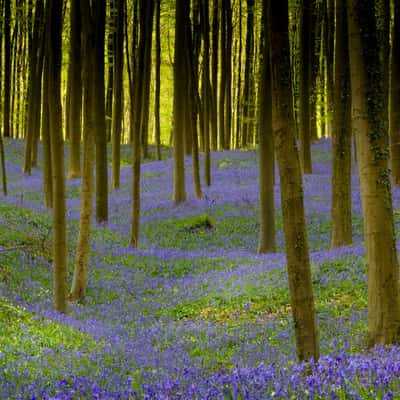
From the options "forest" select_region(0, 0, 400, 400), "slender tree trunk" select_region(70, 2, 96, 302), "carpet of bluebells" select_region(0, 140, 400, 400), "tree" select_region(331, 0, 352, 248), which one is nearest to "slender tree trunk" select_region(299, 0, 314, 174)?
"forest" select_region(0, 0, 400, 400)

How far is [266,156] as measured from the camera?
17.4 m

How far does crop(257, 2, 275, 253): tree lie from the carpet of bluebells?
3.23 ft

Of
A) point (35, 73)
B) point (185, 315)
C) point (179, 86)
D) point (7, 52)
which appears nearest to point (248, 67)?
point (35, 73)

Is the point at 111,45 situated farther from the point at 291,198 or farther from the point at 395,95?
the point at 291,198

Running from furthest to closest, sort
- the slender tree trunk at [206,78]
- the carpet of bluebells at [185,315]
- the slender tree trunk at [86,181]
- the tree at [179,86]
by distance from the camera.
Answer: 1. the slender tree trunk at [206,78]
2. the tree at [179,86]
3. the slender tree trunk at [86,181]
4. the carpet of bluebells at [185,315]

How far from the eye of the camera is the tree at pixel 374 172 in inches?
292

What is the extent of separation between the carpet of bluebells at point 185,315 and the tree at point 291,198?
0.51 m

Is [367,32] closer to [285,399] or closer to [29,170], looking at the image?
[285,399]

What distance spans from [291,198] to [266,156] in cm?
1088

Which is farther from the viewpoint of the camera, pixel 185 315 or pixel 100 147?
pixel 100 147

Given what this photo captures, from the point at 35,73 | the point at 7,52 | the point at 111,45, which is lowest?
the point at 35,73

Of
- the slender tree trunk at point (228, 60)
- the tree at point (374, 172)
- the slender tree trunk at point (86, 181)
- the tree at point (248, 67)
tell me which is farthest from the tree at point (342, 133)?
the tree at point (248, 67)

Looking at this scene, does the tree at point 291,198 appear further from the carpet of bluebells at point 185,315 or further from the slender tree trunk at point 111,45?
the slender tree trunk at point 111,45

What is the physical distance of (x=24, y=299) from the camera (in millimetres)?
12422
